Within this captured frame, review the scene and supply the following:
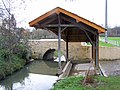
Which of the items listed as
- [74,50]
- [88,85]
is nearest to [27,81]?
[88,85]

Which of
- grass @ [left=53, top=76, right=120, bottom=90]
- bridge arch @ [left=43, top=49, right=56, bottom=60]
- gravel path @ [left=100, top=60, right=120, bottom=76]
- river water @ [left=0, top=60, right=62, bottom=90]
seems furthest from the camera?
bridge arch @ [left=43, top=49, right=56, bottom=60]

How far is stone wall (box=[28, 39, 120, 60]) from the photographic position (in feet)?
73.0

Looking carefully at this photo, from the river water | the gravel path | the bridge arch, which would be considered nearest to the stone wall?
the bridge arch

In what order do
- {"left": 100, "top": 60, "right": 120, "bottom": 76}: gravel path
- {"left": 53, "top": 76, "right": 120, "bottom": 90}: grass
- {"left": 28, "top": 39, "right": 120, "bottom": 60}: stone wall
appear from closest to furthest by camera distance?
{"left": 53, "top": 76, "right": 120, "bottom": 90}: grass → {"left": 100, "top": 60, "right": 120, "bottom": 76}: gravel path → {"left": 28, "top": 39, "right": 120, "bottom": 60}: stone wall

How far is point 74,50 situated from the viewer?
2412 centimetres

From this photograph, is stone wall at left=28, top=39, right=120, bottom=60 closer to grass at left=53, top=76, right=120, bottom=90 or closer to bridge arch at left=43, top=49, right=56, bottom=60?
bridge arch at left=43, top=49, right=56, bottom=60

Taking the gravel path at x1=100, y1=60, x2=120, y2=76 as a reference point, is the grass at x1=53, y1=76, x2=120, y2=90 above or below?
above

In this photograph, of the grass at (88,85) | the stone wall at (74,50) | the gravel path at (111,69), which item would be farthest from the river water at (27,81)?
the stone wall at (74,50)

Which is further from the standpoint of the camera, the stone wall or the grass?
the stone wall

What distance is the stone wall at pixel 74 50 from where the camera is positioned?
2225 centimetres

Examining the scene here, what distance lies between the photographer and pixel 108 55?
2227cm

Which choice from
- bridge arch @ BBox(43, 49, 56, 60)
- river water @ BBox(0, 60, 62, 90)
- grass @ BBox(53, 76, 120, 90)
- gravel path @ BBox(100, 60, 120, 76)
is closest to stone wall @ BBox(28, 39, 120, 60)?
bridge arch @ BBox(43, 49, 56, 60)

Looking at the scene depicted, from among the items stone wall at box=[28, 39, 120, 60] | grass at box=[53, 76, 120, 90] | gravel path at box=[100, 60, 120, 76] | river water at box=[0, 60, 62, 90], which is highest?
stone wall at box=[28, 39, 120, 60]

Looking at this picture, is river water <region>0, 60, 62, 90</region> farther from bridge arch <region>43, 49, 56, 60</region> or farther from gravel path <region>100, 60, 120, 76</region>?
bridge arch <region>43, 49, 56, 60</region>
